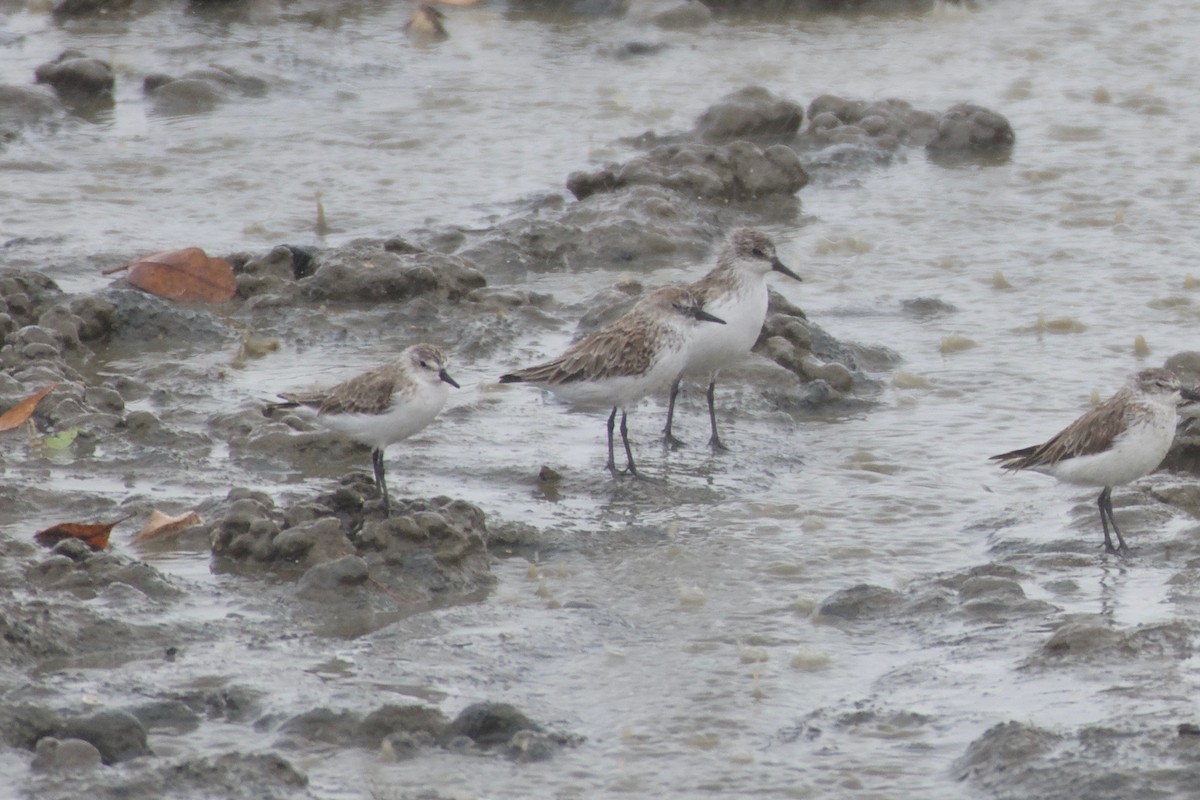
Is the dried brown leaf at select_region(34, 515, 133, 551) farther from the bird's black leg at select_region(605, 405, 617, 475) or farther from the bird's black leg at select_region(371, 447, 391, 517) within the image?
the bird's black leg at select_region(605, 405, 617, 475)

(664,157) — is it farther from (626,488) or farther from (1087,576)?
(1087,576)

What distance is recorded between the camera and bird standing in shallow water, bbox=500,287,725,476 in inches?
379

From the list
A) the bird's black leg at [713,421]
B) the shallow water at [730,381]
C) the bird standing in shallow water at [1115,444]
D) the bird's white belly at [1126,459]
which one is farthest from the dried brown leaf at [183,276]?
the bird's white belly at [1126,459]

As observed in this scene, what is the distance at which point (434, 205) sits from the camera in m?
14.1

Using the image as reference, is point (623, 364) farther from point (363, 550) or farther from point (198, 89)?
point (198, 89)

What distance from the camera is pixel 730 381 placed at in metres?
10.8

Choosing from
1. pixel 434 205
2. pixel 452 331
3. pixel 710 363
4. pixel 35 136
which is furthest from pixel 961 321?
pixel 35 136

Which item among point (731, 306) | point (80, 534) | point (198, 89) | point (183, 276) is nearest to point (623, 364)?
point (731, 306)

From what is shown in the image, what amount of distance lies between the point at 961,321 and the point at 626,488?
3.50m

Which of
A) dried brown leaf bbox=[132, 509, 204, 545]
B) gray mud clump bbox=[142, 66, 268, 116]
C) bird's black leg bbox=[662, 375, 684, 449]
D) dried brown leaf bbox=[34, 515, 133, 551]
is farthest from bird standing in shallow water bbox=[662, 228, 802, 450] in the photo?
gray mud clump bbox=[142, 66, 268, 116]

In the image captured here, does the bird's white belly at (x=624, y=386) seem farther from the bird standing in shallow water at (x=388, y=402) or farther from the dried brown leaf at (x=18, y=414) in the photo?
the dried brown leaf at (x=18, y=414)

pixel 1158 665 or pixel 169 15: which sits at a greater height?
pixel 169 15

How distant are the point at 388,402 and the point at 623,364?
153 cm

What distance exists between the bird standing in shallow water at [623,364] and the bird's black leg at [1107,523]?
7.88 ft
